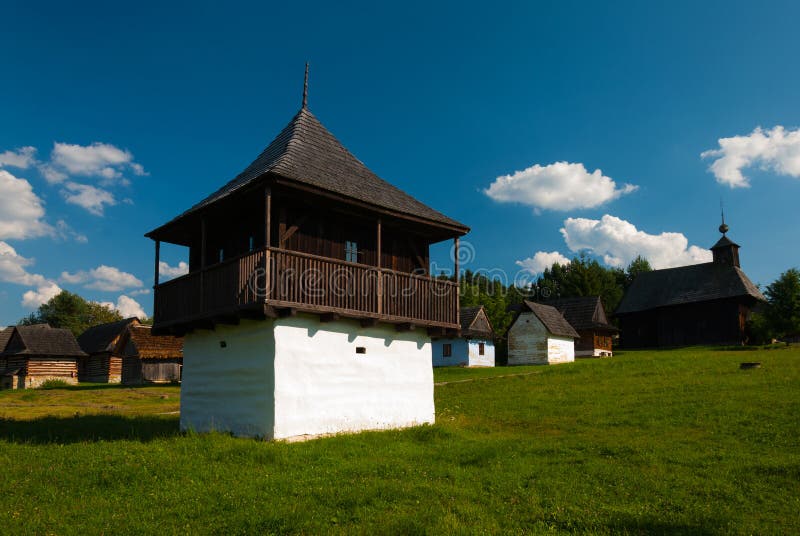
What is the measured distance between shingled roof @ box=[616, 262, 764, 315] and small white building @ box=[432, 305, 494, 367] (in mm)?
12348

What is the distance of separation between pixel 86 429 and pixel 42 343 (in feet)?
129

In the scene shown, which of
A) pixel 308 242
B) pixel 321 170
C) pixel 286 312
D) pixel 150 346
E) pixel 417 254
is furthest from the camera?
pixel 150 346

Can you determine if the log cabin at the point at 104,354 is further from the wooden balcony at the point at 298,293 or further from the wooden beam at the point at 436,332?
the wooden beam at the point at 436,332

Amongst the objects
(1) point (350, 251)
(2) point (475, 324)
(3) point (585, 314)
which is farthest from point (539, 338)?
(1) point (350, 251)

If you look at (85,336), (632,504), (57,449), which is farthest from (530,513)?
(85,336)

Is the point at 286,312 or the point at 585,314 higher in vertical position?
the point at 585,314

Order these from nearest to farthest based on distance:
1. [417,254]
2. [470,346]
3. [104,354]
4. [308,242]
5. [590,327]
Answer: [308,242], [417,254], [470,346], [590,327], [104,354]

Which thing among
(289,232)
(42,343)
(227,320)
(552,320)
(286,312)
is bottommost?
(42,343)

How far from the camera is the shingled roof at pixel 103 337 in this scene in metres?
49.3

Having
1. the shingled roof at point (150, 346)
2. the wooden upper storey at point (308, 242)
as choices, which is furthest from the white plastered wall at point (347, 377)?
the shingled roof at point (150, 346)

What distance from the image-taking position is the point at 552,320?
43250mm

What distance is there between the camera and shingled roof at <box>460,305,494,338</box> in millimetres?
46125

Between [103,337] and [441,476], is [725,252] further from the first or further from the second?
[103,337]

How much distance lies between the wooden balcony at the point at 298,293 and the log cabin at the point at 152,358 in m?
29.5
